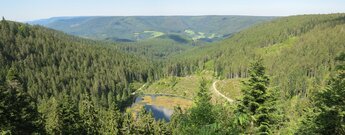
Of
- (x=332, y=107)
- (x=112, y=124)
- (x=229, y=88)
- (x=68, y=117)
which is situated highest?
(x=332, y=107)

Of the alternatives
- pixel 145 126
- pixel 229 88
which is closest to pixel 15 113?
pixel 145 126

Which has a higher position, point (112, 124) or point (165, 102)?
point (112, 124)

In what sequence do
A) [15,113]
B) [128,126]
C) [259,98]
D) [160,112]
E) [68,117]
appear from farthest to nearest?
[160,112] → [128,126] → [68,117] → [15,113] → [259,98]

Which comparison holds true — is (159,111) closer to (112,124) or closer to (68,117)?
(112,124)

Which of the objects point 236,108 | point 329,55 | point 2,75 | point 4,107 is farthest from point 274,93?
point 329,55

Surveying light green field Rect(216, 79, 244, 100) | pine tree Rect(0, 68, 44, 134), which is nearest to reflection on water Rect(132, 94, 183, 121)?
light green field Rect(216, 79, 244, 100)

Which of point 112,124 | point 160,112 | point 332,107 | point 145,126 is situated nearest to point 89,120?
point 112,124

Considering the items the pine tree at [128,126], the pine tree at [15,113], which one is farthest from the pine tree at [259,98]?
Answer: the pine tree at [128,126]

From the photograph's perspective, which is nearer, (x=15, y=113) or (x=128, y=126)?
(x=15, y=113)

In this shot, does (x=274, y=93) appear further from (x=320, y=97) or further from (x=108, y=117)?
(x=108, y=117)

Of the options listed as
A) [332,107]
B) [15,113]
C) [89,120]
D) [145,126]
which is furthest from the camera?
[145,126]
